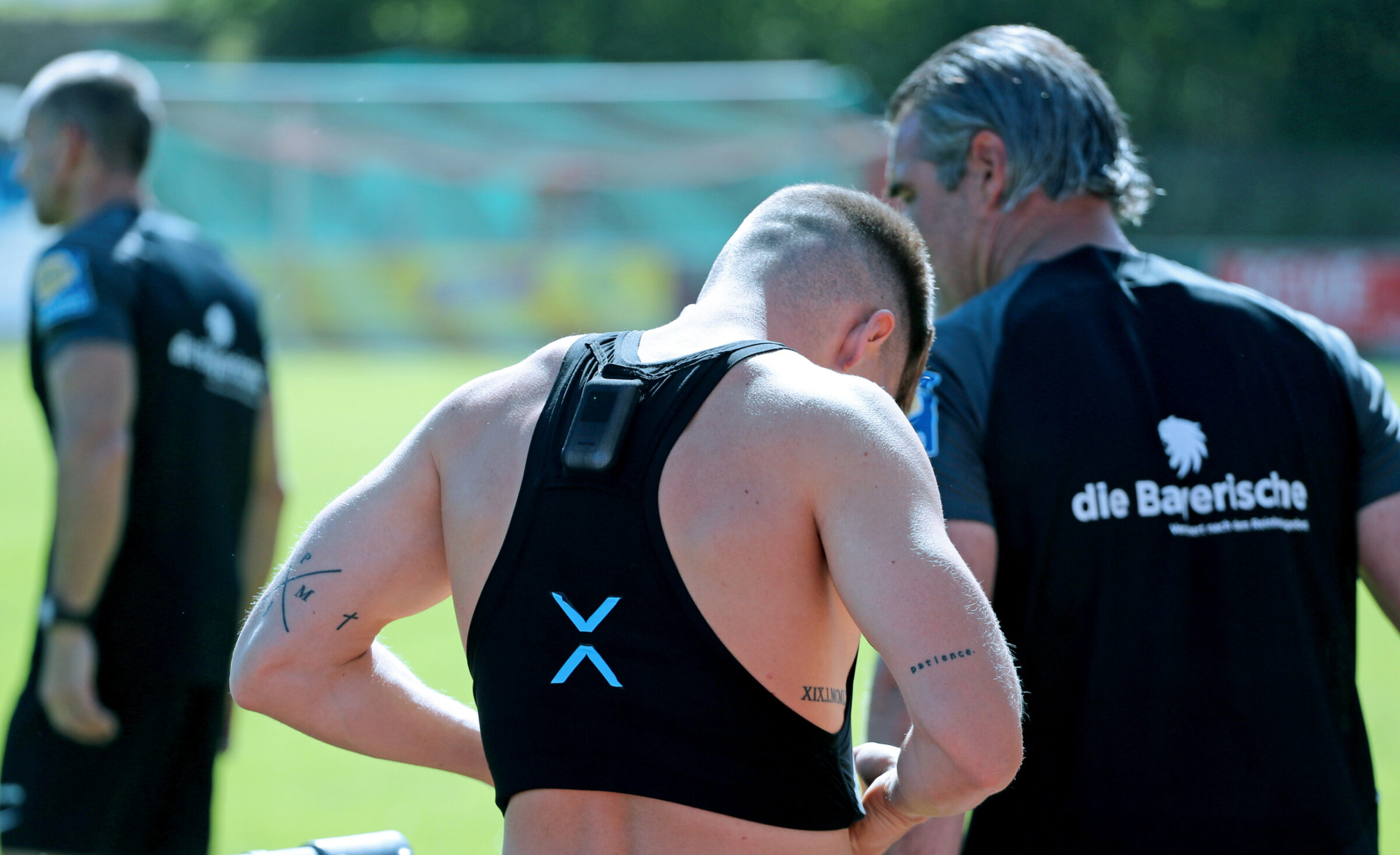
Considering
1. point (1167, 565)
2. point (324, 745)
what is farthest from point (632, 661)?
point (324, 745)

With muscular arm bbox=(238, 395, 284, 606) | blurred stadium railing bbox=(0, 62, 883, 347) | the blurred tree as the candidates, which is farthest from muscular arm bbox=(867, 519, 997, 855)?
the blurred tree

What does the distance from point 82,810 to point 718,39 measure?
3721 cm

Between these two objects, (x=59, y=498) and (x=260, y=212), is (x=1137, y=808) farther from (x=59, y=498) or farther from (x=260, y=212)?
(x=260, y=212)

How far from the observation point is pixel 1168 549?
2217mm

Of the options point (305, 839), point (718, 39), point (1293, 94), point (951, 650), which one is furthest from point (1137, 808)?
point (718, 39)

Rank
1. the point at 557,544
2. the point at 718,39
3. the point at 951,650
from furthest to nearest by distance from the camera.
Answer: the point at 718,39
the point at 557,544
the point at 951,650

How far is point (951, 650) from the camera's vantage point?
5.09 feet

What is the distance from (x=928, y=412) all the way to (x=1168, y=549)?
0.46 meters

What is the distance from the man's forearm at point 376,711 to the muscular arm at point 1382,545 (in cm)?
154

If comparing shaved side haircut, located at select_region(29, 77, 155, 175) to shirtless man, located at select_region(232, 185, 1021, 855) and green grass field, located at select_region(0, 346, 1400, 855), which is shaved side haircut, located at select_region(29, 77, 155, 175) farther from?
shirtless man, located at select_region(232, 185, 1021, 855)

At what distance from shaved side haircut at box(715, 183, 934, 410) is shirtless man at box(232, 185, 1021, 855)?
0.42ft

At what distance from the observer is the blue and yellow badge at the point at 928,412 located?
2219mm

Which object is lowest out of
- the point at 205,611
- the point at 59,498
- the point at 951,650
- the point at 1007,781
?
the point at 205,611

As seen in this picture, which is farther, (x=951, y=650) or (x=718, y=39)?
(x=718, y=39)
